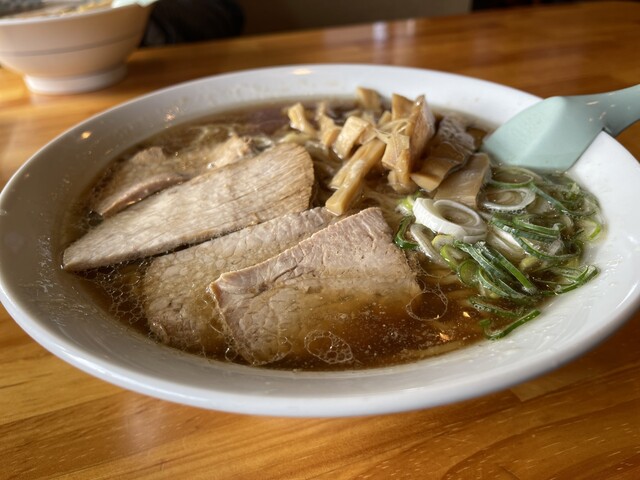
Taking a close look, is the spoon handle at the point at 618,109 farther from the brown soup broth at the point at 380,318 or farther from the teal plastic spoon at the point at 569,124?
the brown soup broth at the point at 380,318

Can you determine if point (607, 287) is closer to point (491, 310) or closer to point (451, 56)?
point (491, 310)

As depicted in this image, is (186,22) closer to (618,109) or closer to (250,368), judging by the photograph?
(618,109)

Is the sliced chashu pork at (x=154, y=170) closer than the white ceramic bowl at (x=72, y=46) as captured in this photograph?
Yes

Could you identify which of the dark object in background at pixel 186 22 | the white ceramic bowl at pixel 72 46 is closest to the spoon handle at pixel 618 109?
the white ceramic bowl at pixel 72 46

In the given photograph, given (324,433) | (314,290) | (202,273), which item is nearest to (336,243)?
(314,290)

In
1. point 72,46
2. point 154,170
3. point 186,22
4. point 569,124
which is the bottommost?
point 186,22

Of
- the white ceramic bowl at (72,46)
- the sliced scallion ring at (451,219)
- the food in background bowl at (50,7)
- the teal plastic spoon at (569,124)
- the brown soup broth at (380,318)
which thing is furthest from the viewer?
the food in background bowl at (50,7)
